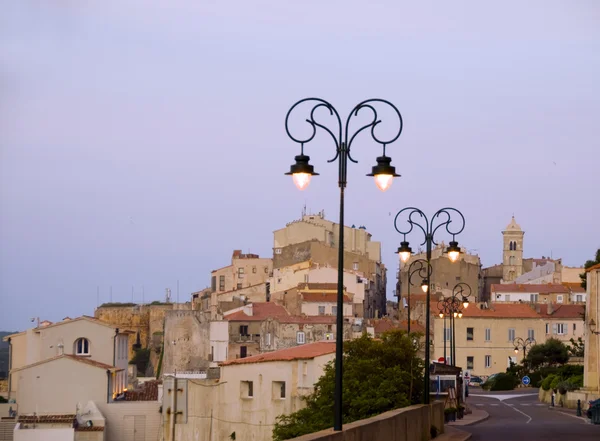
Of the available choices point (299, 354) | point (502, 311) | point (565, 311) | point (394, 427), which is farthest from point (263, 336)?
point (394, 427)

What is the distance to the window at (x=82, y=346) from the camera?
75062 mm

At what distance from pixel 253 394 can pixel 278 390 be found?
221 centimetres

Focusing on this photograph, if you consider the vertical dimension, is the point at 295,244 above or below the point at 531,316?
above

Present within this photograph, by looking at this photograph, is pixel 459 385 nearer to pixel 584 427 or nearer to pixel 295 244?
pixel 584 427

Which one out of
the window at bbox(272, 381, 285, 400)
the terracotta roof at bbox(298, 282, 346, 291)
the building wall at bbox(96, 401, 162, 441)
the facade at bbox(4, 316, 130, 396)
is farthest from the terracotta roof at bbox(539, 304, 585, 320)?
the window at bbox(272, 381, 285, 400)

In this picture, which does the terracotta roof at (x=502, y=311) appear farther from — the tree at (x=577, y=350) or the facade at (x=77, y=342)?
the facade at (x=77, y=342)

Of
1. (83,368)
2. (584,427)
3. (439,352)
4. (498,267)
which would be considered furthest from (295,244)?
(584,427)

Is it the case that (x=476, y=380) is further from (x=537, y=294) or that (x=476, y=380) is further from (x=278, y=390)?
(x=278, y=390)

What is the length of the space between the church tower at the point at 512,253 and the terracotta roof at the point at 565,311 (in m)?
40.8

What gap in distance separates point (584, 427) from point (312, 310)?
230ft

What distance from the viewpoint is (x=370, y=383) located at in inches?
1551

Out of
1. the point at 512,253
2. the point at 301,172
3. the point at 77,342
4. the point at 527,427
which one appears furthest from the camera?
the point at 512,253

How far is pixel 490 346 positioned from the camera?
329ft

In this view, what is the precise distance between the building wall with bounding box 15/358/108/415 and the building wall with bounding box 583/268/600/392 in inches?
1082
